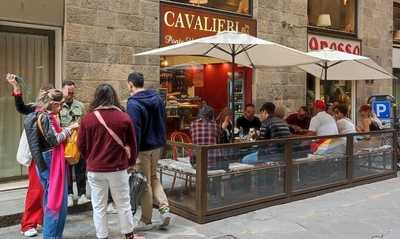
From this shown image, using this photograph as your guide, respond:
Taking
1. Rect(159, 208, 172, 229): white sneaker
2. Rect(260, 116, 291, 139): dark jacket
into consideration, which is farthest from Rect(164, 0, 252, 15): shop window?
Rect(159, 208, 172, 229): white sneaker

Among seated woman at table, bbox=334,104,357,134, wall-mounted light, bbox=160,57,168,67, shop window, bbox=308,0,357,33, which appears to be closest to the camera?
seated woman at table, bbox=334,104,357,134

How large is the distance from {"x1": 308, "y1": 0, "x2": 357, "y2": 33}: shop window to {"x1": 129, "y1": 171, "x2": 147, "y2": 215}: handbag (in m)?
8.40

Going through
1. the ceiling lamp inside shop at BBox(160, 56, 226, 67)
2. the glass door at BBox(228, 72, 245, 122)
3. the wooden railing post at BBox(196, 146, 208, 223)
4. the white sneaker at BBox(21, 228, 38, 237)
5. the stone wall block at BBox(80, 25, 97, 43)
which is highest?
the stone wall block at BBox(80, 25, 97, 43)

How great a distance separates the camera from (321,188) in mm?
7961

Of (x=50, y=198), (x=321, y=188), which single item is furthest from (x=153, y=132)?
(x=321, y=188)

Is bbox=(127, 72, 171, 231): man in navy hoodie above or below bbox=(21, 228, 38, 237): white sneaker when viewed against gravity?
above

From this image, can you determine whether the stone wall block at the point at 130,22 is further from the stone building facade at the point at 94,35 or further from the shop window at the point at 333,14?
the shop window at the point at 333,14

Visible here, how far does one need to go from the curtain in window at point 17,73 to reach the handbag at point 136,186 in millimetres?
2867

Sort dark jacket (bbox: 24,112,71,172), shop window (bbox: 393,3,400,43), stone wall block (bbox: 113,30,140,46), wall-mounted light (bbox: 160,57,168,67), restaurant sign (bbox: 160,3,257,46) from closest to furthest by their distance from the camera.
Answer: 1. dark jacket (bbox: 24,112,71,172)
2. stone wall block (bbox: 113,30,140,46)
3. restaurant sign (bbox: 160,3,257,46)
4. wall-mounted light (bbox: 160,57,168,67)
5. shop window (bbox: 393,3,400,43)

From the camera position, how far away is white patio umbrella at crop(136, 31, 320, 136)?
6961 mm

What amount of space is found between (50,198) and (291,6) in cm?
856

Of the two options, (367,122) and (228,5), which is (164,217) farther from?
Answer: (228,5)

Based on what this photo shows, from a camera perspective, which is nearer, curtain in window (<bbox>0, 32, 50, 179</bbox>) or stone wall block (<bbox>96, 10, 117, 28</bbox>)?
curtain in window (<bbox>0, 32, 50, 179</bbox>)

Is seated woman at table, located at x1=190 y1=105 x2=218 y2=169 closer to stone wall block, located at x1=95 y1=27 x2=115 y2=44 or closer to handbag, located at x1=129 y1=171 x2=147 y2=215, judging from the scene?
handbag, located at x1=129 y1=171 x2=147 y2=215
